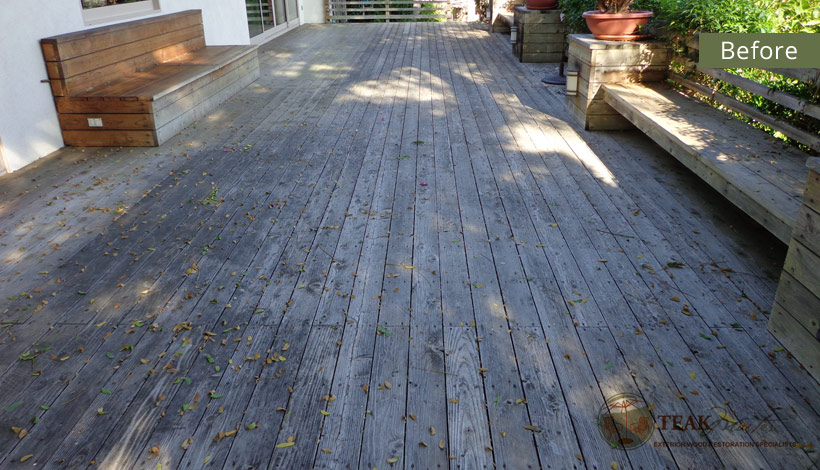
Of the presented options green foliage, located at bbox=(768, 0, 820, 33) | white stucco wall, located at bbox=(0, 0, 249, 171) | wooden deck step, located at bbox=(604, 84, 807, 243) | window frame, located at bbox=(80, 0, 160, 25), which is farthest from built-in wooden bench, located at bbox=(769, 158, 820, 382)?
window frame, located at bbox=(80, 0, 160, 25)

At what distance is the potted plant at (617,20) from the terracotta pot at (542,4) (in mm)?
3029

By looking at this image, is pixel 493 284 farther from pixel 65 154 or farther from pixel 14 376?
pixel 65 154

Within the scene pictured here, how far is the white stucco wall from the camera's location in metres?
3.61

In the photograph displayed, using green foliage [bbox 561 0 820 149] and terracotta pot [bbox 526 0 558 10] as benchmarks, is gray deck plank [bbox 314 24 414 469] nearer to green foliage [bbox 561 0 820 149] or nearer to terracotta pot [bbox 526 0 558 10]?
green foliage [bbox 561 0 820 149]

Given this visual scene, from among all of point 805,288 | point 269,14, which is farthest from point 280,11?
point 805,288

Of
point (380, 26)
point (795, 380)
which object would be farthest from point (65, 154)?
point (380, 26)

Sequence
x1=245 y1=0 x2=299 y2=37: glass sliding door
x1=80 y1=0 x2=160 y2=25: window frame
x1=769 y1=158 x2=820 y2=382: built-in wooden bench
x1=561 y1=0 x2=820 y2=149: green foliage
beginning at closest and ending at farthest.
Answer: x1=769 y1=158 x2=820 y2=382: built-in wooden bench, x1=561 y1=0 x2=820 y2=149: green foliage, x1=80 y1=0 x2=160 y2=25: window frame, x1=245 y1=0 x2=299 y2=37: glass sliding door

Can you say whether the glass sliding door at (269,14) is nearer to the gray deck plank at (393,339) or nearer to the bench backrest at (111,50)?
the bench backrest at (111,50)

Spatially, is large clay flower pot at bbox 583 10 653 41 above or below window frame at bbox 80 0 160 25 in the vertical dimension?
below

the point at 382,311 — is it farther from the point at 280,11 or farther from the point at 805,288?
the point at 280,11

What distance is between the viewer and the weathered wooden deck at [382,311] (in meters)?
1.62

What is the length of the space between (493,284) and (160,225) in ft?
5.78

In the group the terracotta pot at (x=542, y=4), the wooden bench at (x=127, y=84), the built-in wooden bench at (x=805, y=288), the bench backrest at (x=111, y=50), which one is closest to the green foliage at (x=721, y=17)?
the built-in wooden bench at (x=805, y=288)

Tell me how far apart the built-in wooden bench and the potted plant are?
9.64 feet
